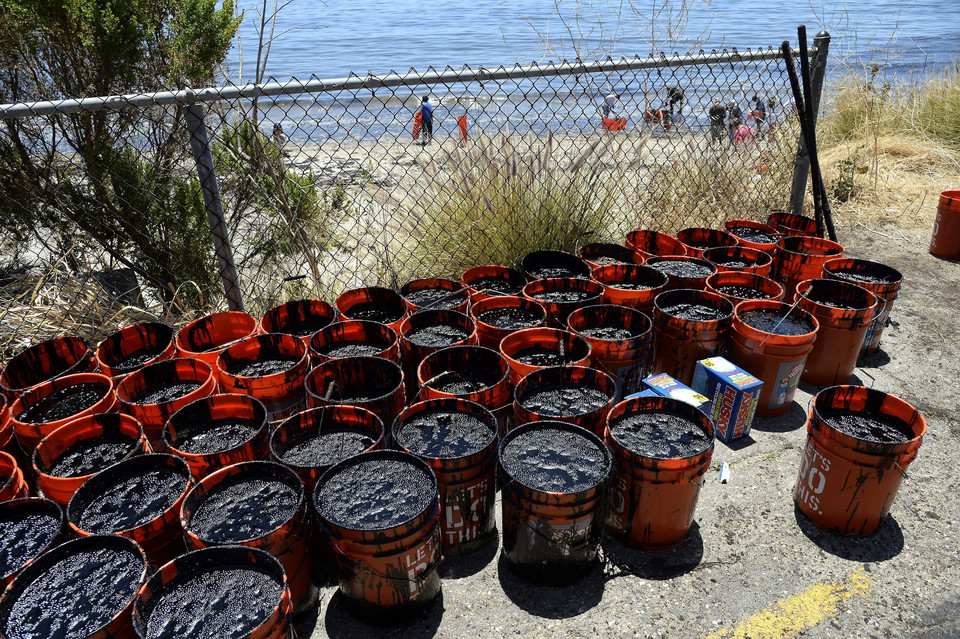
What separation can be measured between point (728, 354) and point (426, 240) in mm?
2848

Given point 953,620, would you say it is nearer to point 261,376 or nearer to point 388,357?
point 388,357

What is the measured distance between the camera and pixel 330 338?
3.88 meters

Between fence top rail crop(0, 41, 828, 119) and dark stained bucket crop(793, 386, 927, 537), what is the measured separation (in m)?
2.76

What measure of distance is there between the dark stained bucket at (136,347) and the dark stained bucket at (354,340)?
87cm

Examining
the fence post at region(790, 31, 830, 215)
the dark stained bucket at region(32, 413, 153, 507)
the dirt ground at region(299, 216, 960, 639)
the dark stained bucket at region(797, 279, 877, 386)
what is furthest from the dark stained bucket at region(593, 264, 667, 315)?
the dark stained bucket at region(32, 413, 153, 507)

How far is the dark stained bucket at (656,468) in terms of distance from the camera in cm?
284

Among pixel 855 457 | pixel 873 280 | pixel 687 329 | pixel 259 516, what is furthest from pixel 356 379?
pixel 873 280

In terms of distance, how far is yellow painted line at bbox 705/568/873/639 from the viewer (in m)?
2.63

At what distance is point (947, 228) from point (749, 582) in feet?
16.5

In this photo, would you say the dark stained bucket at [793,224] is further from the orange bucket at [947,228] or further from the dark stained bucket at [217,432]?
the dark stained bucket at [217,432]

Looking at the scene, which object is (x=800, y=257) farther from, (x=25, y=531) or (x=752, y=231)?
(x=25, y=531)

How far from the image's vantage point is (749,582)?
2.87 meters

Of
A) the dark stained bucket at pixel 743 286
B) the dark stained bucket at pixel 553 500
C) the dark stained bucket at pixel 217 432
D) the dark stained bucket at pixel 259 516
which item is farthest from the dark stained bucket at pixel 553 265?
the dark stained bucket at pixel 259 516

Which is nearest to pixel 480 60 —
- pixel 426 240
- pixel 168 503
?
pixel 426 240
